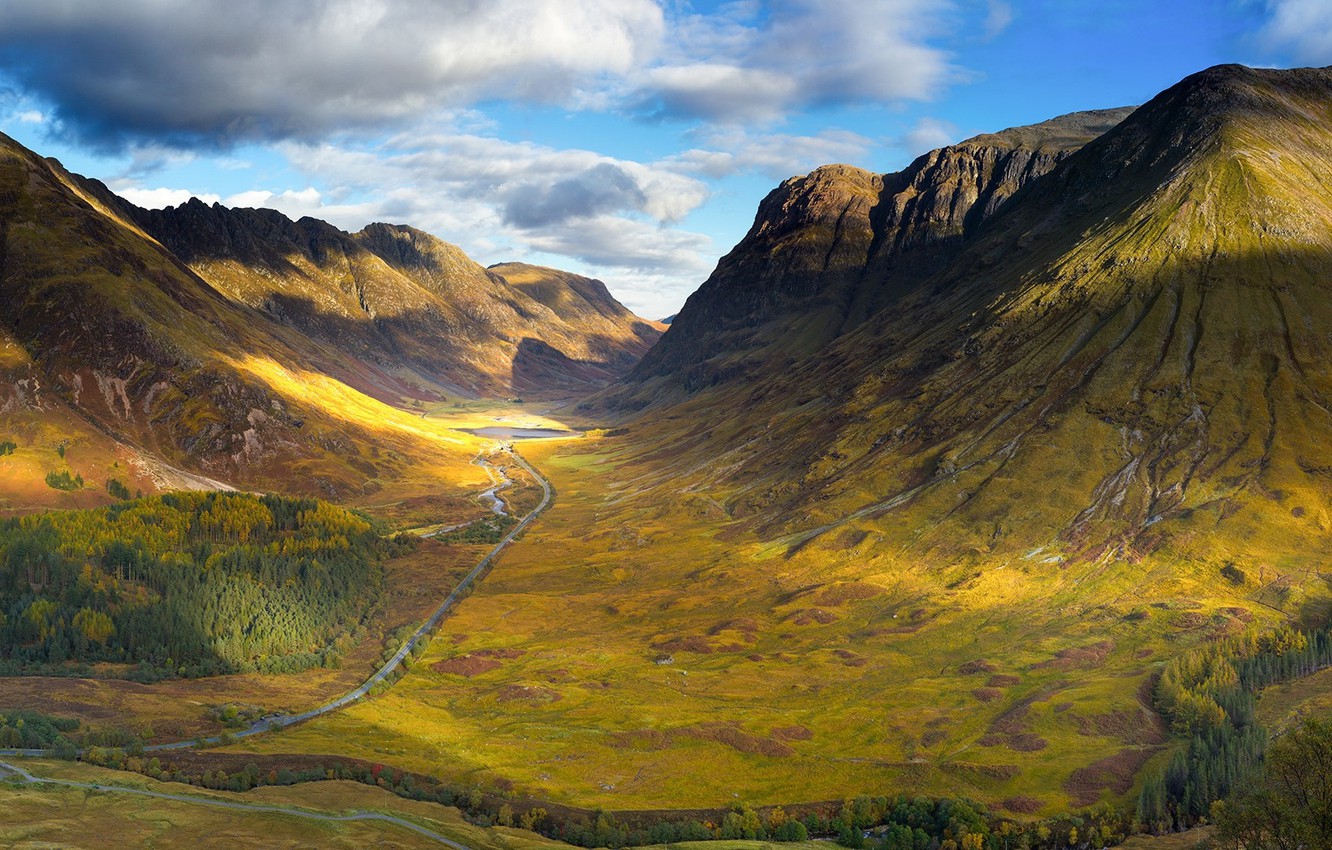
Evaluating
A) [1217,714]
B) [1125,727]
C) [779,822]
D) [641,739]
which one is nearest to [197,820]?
[641,739]

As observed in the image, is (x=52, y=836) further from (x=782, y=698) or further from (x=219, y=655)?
(x=782, y=698)

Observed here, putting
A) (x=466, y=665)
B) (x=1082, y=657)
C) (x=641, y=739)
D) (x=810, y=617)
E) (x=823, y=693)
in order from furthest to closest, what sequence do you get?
(x=810, y=617)
(x=466, y=665)
(x=823, y=693)
(x=1082, y=657)
(x=641, y=739)

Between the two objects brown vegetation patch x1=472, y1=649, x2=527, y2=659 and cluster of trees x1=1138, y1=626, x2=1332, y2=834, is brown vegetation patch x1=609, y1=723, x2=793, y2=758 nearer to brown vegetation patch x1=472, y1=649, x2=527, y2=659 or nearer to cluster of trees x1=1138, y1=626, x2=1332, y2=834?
brown vegetation patch x1=472, y1=649, x2=527, y2=659

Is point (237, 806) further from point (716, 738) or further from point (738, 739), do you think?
point (738, 739)

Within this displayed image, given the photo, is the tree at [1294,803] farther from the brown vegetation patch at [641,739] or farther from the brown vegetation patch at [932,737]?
the brown vegetation patch at [641,739]

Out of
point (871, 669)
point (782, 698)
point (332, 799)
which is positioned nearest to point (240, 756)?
point (332, 799)

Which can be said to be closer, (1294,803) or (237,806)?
(1294,803)
